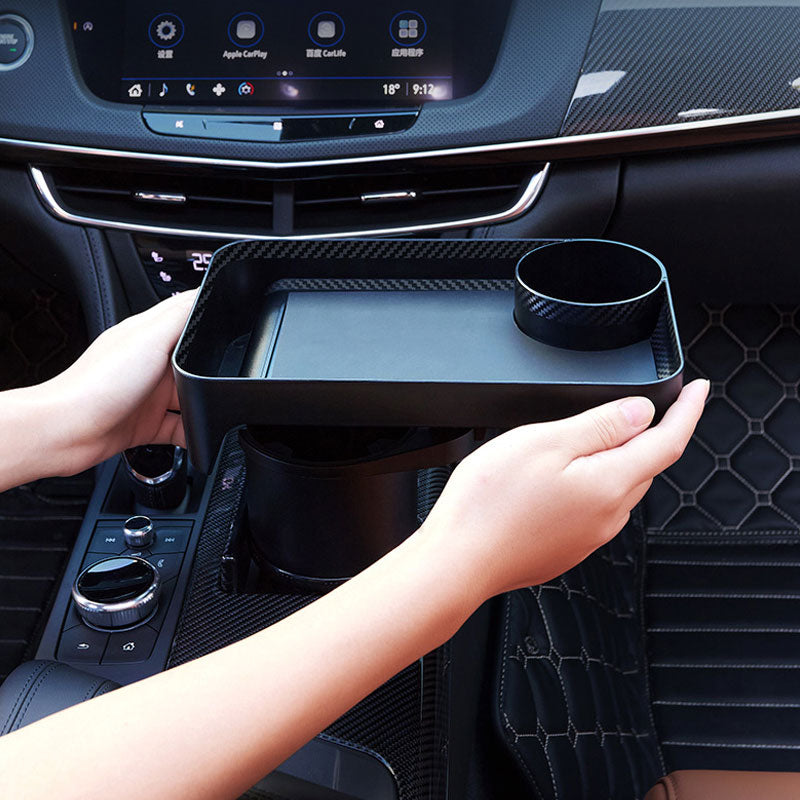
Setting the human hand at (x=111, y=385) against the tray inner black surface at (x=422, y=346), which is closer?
the tray inner black surface at (x=422, y=346)

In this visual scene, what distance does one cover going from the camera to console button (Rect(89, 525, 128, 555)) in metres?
0.79

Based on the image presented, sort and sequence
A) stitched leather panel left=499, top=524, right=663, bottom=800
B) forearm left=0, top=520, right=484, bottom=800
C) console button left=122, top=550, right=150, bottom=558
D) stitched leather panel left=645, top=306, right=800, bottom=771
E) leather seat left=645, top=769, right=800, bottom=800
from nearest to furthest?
1. forearm left=0, top=520, right=484, bottom=800
2. leather seat left=645, top=769, right=800, bottom=800
3. console button left=122, top=550, right=150, bottom=558
4. stitched leather panel left=499, top=524, right=663, bottom=800
5. stitched leather panel left=645, top=306, right=800, bottom=771

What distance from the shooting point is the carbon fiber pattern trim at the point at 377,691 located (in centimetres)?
59

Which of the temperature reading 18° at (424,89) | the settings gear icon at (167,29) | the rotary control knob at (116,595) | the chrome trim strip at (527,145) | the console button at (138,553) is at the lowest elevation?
the console button at (138,553)

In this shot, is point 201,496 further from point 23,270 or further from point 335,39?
point 23,270

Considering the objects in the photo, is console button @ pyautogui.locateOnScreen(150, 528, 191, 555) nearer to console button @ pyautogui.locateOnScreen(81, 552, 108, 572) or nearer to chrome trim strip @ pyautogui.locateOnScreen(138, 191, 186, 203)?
console button @ pyautogui.locateOnScreen(81, 552, 108, 572)

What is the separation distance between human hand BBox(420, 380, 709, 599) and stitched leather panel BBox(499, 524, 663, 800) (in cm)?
42

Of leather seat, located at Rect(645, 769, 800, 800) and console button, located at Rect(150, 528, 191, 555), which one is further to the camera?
console button, located at Rect(150, 528, 191, 555)

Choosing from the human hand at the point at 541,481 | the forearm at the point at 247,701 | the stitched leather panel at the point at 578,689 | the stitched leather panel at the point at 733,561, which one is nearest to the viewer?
the forearm at the point at 247,701

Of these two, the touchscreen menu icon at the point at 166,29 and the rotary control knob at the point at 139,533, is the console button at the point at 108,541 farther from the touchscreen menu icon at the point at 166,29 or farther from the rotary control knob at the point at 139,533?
the touchscreen menu icon at the point at 166,29

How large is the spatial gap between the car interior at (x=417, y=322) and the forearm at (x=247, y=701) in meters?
0.11

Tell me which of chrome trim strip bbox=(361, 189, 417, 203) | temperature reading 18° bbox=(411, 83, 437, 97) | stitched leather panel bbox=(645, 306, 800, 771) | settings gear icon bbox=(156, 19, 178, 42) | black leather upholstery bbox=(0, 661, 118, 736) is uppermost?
settings gear icon bbox=(156, 19, 178, 42)

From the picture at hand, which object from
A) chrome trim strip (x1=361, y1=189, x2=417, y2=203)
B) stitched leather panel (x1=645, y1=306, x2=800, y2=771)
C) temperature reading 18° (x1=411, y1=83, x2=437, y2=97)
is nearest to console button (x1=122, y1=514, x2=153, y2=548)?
chrome trim strip (x1=361, y1=189, x2=417, y2=203)

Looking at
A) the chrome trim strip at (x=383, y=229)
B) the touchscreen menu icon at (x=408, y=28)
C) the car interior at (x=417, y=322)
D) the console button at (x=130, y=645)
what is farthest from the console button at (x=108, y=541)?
the touchscreen menu icon at (x=408, y=28)
